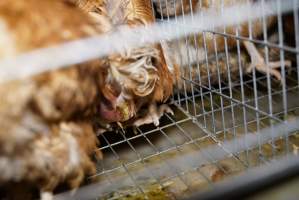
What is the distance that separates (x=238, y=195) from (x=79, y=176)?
0.59 metres

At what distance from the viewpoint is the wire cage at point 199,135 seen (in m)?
1.20

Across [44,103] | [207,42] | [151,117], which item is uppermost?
[44,103]

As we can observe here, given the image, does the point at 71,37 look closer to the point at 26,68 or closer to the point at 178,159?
the point at 26,68

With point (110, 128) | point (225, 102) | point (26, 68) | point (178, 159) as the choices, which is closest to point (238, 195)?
point (26, 68)

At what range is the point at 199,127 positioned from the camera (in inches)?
61.4

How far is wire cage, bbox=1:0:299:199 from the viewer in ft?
3.94

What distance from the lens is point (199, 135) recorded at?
1515 mm

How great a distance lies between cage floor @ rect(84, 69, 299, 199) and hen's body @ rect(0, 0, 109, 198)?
1.25 ft

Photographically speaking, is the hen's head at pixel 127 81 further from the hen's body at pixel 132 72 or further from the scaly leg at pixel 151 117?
the scaly leg at pixel 151 117

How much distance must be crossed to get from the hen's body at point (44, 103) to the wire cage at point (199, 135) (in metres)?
0.24

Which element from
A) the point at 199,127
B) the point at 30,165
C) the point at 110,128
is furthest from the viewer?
the point at 199,127

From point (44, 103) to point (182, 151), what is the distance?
0.77 meters

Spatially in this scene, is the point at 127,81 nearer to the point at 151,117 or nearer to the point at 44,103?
the point at 151,117

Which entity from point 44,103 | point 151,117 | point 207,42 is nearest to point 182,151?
point 151,117
